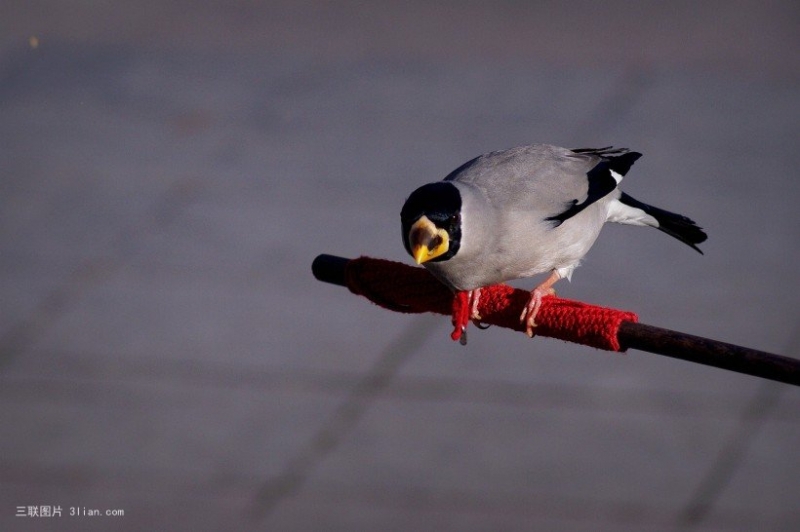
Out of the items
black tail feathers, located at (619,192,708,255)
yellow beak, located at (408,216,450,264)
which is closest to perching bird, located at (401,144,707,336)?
yellow beak, located at (408,216,450,264)

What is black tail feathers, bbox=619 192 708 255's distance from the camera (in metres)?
3.62

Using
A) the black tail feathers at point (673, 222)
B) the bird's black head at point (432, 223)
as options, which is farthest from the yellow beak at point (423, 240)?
Result: the black tail feathers at point (673, 222)

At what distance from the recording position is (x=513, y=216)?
2971 millimetres

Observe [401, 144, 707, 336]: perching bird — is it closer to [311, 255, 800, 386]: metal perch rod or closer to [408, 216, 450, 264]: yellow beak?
[408, 216, 450, 264]: yellow beak

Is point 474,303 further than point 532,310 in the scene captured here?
Yes

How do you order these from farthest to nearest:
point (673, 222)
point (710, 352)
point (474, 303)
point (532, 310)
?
point (673, 222)
point (474, 303)
point (532, 310)
point (710, 352)

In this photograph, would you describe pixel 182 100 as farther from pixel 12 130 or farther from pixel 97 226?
pixel 97 226

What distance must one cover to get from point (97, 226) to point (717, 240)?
4058 millimetres

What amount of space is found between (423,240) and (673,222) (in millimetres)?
1414

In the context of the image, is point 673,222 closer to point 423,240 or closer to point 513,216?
point 513,216

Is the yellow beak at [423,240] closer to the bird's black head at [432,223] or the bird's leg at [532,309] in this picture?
the bird's black head at [432,223]

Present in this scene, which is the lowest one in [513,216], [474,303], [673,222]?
[474,303]

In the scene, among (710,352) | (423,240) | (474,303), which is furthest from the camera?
(474,303)

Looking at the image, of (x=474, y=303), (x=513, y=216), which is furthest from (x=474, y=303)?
(x=513, y=216)
